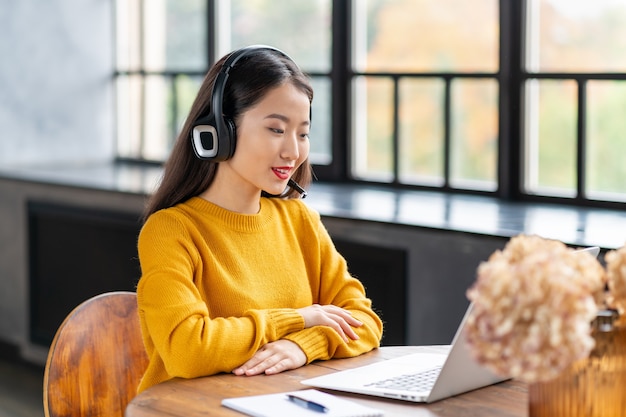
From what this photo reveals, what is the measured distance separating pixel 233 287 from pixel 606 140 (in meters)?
1.96

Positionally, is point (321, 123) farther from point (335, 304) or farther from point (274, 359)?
point (274, 359)

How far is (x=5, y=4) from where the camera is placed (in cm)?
473

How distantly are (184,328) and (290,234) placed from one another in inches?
14.7

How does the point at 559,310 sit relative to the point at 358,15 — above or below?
below

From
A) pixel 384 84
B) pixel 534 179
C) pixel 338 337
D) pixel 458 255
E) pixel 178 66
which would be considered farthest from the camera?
pixel 178 66

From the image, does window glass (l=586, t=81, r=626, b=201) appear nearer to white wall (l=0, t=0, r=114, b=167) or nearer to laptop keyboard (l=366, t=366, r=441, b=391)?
laptop keyboard (l=366, t=366, r=441, b=391)

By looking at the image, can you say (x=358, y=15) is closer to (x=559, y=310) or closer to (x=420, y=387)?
(x=420, y=387)

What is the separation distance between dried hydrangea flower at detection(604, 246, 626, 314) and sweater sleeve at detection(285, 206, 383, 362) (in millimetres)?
613

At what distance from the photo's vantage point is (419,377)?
1.53 metres

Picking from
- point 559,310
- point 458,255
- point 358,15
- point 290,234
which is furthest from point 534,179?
point 559,310

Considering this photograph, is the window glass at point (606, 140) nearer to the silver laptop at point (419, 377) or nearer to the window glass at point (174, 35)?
the silver laptop at point (419, 377)

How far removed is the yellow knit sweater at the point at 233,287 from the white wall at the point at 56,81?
128 inches

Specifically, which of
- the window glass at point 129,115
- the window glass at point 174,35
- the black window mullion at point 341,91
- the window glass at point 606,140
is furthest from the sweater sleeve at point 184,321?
the window glass at point 129,115

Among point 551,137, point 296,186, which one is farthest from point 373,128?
point 296,186
